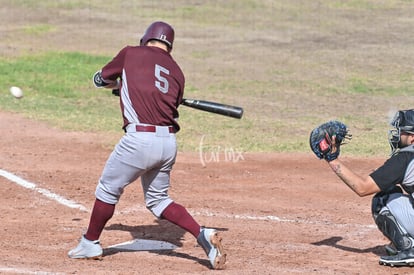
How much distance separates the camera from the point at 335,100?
17.2 m

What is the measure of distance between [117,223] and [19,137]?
4565 mm

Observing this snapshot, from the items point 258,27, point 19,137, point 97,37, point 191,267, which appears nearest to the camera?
point 191,267

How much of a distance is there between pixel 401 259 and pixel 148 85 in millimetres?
2326

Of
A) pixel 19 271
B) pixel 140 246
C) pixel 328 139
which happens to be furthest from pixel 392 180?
pixel 19 271

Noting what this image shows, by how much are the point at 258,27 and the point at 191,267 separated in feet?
66.5

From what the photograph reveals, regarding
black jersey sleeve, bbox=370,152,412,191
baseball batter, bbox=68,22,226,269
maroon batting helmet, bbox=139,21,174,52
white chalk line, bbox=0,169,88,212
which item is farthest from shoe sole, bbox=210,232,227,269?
white chalk line, bbox=0,169,88,212

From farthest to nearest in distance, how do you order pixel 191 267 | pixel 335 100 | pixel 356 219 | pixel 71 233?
pixel 335 100 → pixel 356 219 → pixel 71 233 → pixel 191 267

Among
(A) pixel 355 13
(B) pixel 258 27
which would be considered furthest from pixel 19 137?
(A) pixel 355 13

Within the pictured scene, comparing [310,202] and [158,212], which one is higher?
[158,212]

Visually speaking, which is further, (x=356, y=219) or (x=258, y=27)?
(x=258, y=27)

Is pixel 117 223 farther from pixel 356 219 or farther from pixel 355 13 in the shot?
pixel 355 13

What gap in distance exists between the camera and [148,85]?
7.06m

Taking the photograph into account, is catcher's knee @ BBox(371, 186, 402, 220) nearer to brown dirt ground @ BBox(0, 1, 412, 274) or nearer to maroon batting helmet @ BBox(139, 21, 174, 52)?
brown dirt ground @ BBox(0, 1, 412, 274)

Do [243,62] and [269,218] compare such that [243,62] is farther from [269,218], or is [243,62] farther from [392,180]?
[392,180]
